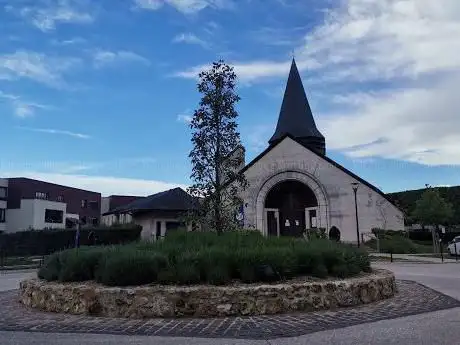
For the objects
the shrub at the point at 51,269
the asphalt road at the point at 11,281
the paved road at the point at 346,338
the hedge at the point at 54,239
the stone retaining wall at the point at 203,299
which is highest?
the hedge at the point at 54,239

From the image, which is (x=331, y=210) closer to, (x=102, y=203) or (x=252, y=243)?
(x=252, y=243)

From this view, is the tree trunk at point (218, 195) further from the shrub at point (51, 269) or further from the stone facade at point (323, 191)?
the stone facade at point (323, 191)

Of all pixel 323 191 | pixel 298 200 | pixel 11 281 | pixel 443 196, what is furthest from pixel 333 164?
pixel 11 281

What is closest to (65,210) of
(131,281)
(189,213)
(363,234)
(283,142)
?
(283,142)

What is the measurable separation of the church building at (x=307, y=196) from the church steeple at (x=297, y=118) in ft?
1.31

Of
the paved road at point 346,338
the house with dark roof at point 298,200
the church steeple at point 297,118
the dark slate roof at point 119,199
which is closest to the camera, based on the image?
the paved road at point 346,338

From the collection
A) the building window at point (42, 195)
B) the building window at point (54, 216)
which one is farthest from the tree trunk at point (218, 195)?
the building window at point (42, 195)

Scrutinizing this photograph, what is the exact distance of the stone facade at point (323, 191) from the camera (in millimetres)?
45562

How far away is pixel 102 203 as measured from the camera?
9400cm

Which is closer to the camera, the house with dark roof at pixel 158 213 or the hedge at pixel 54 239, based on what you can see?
the hedge at pixel 54 239

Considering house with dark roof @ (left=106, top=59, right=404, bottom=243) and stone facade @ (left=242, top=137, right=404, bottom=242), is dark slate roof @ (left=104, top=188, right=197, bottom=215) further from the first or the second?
stone facade @ (left=242, top=137, right=404, bottom=242)

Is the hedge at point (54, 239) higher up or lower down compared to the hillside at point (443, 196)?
lower down

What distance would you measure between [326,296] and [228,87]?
7930 millimetres

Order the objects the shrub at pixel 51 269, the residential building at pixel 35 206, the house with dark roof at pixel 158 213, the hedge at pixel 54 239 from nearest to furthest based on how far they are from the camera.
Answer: the shrub at pixel 51 269 → the hedge at pixel 54 239 → the house with dark roof at pixel 158 213 → the residential building at pixel 35 206
